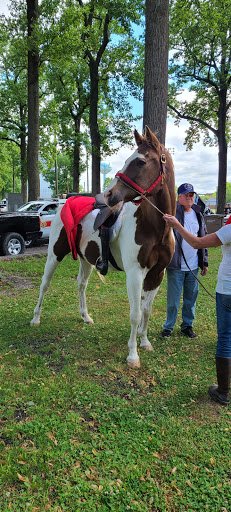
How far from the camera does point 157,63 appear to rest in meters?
6.82

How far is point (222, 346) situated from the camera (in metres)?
2.99

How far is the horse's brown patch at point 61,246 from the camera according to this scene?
4844mm

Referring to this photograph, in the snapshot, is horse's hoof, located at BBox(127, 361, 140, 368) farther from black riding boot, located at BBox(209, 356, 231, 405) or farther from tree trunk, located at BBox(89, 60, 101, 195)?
tree trunk, located at BBox(89, 60, 101, 195)

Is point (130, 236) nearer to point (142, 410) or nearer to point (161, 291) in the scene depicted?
→ point (142, 410)

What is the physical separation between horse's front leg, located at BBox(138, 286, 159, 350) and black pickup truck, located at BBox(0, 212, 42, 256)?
7.87 meters

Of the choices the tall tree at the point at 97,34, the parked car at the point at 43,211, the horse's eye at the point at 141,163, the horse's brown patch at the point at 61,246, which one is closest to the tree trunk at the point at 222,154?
the tall tree at the point at 97,34

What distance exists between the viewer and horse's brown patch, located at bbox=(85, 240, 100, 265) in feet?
14.3

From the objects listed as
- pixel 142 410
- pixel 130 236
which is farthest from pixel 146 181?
pixel 142 410

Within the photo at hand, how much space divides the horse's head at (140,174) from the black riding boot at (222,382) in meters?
1.82

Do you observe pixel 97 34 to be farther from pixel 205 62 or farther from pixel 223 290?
pixel 223 290

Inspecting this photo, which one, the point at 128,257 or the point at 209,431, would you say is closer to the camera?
the point at 209,431

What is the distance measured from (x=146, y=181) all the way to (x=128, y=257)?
948mm

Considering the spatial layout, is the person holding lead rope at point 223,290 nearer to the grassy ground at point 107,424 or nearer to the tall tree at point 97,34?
the grassy ground at point 107,424

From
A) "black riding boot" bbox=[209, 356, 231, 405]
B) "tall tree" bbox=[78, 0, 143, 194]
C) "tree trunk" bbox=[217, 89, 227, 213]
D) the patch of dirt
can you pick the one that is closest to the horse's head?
"black riding boot" bbox=[209, 356, 231, 405]
